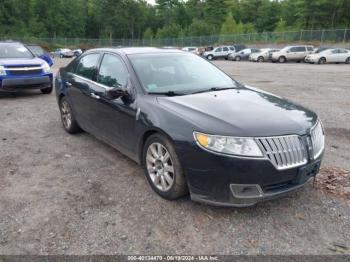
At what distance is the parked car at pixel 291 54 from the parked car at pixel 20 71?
2824 centimetres

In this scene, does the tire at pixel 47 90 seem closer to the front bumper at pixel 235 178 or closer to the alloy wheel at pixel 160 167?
the alloy wheel at pixel 160 167

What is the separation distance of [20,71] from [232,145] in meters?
8.52

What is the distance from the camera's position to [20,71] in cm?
1011

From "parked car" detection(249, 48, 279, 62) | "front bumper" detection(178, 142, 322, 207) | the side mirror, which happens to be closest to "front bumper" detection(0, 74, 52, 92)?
the side mirror

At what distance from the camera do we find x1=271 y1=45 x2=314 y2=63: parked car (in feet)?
115

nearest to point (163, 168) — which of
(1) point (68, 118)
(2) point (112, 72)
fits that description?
(2) point (112, 72)

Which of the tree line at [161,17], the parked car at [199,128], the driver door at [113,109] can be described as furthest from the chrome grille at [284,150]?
the tree line at [161,17]

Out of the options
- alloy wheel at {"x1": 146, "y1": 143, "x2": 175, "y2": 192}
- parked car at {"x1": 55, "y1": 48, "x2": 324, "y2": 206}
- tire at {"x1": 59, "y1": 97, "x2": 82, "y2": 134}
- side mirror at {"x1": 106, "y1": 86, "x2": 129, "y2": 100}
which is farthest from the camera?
tire at {"x1": 59, "y1": 97, "x2": 82, "y2": 134}

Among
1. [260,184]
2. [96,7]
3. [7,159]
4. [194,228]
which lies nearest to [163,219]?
[194,228]

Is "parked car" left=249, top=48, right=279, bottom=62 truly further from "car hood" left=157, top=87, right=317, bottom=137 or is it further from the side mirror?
the side mirror

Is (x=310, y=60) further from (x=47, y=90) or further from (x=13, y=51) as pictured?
(x=13, y=51)

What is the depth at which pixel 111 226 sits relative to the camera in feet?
11.7

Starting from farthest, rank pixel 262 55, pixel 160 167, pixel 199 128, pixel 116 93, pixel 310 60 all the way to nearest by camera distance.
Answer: pixel 262 55
pixel 310 60
pixel 116 93
pixel 160 167
pixel 199 128

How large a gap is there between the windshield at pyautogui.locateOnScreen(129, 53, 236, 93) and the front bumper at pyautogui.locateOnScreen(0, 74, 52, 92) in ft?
21.1
